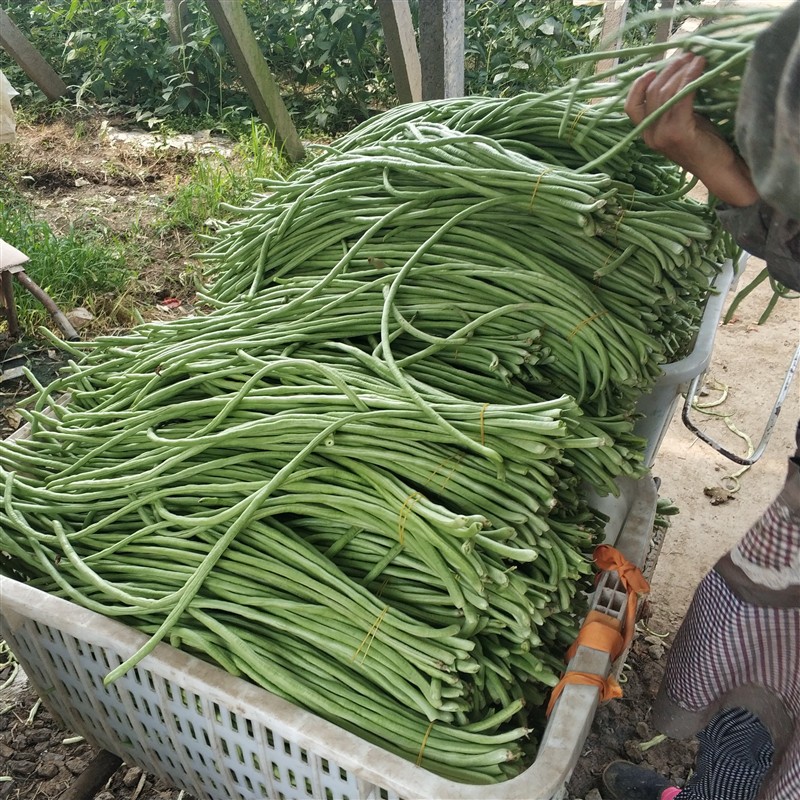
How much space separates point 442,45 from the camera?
2.64m

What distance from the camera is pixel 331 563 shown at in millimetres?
1205

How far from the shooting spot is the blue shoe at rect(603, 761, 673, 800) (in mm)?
1692

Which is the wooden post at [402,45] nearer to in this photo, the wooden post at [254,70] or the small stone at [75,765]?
the wooden post at [254,70]

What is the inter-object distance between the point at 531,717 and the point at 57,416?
3.69ft

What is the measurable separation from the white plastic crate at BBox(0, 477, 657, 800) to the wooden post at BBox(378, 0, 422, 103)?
235cm

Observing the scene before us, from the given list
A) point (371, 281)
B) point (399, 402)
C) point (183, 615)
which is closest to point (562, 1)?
point (371, 281)

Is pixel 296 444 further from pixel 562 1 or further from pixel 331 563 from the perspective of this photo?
pixel 562 1

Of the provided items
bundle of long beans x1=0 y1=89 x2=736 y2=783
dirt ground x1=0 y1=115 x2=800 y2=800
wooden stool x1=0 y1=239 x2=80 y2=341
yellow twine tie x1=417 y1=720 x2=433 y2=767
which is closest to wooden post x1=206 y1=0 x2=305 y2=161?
dirt ground x1=0 y1=115 x2=800 y2=800

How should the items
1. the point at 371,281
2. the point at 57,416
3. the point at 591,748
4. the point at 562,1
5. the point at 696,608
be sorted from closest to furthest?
the point at 696,608
the point at 371,281
the point at 57,416
the point at 591,748
the point at 562,1

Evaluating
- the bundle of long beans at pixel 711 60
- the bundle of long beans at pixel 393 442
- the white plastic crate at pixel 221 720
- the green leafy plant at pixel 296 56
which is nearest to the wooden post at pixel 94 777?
the white plastic crate at pixel 221 720

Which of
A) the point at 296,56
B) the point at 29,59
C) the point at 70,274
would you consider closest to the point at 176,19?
the point at 296,56

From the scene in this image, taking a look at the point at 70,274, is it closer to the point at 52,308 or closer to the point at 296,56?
the point at 52,308

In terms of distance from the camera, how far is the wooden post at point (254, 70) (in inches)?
133

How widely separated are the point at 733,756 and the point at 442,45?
2.24 meters
